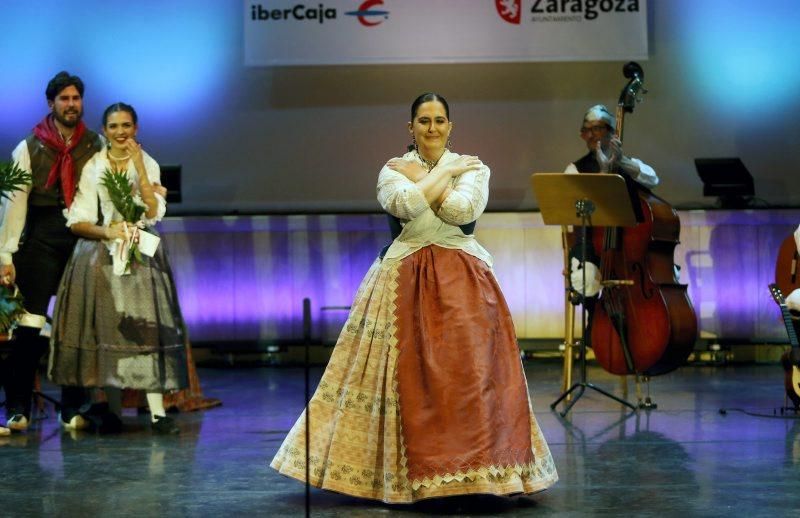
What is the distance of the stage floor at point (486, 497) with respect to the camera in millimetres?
3967

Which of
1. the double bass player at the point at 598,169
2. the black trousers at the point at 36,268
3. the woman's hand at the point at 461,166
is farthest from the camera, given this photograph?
the double bass player at the point at 598,169

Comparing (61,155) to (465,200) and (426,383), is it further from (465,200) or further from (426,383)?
(426,383)

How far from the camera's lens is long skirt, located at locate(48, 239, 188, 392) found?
18.0ft

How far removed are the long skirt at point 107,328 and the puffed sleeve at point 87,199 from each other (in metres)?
0.12

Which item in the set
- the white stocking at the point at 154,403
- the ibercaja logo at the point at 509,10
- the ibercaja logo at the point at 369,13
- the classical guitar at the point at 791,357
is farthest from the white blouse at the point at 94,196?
the ibercaja logo at the point at 509,10

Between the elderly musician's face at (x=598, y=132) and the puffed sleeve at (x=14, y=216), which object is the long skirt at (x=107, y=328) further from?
the elderly musician's face at (x=598, y=132)

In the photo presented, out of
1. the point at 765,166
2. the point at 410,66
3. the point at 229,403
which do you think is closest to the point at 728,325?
the point at 765,166

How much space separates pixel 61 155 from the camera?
18.7 feet

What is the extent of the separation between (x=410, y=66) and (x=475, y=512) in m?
5.28

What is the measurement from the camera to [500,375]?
3928mm

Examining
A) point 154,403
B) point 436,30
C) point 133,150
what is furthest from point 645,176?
point 436,30

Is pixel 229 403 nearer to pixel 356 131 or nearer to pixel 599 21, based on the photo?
pixel 356 131

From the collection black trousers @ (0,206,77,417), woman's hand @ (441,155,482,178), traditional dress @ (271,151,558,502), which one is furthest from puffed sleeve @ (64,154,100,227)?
woman's hand @ (441,155,482,178)

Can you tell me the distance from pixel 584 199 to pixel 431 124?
5.66 ft
